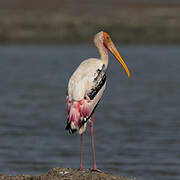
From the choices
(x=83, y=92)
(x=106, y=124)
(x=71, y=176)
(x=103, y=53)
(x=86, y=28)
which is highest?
(x=86, y=28)

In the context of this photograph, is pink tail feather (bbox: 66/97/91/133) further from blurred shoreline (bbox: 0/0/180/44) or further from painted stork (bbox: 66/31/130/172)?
blurred shoreline (bbox: 0/0/180/44)

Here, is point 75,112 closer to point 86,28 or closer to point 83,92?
point 83,92

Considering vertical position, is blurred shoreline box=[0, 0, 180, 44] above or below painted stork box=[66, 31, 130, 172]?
above

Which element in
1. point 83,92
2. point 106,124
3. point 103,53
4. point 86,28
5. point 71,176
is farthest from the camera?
point 86,28

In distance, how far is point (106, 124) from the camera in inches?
760

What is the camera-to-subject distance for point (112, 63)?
44.3 m

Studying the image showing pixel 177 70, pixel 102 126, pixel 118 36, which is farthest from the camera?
pixel 118 36

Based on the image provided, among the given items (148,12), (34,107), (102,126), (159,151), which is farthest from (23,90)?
(148,12)

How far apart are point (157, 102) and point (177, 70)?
535 inches

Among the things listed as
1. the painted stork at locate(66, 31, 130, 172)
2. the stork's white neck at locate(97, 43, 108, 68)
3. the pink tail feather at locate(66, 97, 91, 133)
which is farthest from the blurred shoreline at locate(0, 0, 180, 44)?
the pink tail feather at locate(66, 97, 91, 133)

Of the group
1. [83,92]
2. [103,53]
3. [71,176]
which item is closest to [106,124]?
[103,53]

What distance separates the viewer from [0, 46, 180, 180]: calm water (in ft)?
46.5

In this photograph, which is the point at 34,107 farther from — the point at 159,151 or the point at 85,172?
the point at 85,172

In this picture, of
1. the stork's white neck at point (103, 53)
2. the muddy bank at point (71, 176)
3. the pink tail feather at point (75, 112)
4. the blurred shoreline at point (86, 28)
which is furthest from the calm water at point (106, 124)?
the blurred shoreline at point (86, 28)
